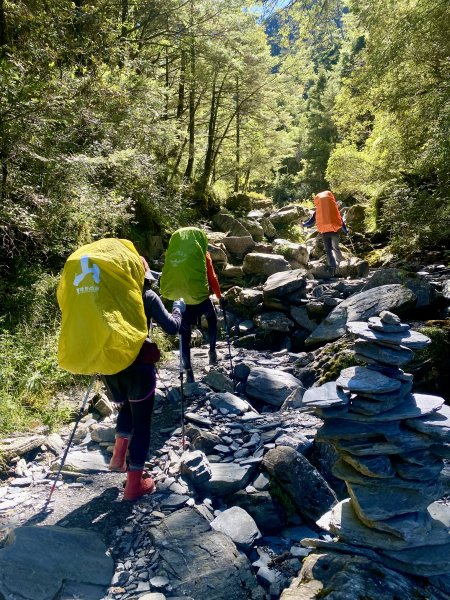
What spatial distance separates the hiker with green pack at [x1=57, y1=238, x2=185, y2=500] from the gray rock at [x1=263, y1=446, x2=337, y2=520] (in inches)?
58.0

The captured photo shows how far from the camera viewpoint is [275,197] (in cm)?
4888

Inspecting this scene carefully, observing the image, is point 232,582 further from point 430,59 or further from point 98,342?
point 430,59

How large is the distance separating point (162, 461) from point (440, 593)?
2929 millimetres

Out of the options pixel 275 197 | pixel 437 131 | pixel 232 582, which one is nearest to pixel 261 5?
pixel 437 131

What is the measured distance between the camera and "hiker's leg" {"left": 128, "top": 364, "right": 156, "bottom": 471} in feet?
13.2

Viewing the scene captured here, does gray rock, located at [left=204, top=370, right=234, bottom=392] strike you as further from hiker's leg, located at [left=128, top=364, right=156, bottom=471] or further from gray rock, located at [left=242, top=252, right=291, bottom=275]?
gray rock, located at [left=242, top=252, right=291, bottom=275]

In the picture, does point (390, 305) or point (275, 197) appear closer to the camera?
point (390, 305)

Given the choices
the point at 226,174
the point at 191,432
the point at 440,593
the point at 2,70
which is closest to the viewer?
the point at 440,593

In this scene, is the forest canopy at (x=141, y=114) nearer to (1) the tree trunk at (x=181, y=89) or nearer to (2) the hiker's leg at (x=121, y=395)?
(1) the tree trunk at (x=181, y=89)

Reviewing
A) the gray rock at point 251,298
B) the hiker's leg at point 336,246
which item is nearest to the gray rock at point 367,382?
the gray rock at point 251,298

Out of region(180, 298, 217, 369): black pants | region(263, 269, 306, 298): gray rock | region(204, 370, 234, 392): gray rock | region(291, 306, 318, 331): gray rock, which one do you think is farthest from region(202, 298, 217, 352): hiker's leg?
region(263, 269, 306, 298): gray rock

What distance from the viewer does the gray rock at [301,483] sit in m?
4.45

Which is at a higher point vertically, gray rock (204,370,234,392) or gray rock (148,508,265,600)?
gray rock (204,370,234,392)

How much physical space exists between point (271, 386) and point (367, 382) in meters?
3.73
